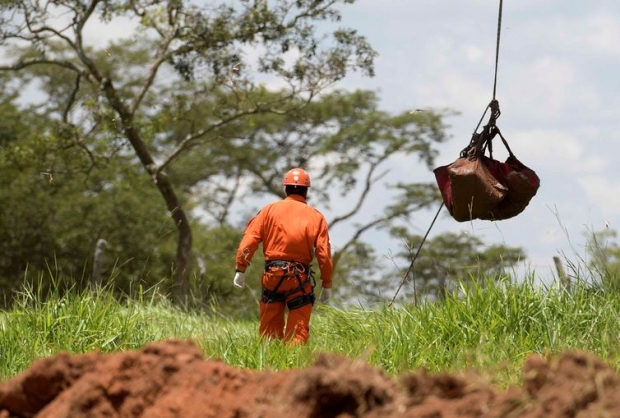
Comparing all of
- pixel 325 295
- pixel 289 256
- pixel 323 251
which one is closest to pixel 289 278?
pixel 289 256

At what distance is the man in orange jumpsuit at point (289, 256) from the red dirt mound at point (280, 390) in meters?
5.02

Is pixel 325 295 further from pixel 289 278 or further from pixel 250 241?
pixel 250 241

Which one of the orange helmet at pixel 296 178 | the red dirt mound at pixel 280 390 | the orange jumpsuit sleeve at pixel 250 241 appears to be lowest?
the red dirt mound at pixel 280 390

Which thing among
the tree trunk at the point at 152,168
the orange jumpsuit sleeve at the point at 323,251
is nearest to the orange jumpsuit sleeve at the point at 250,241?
the orange jumpsuit sleeve at the point at 323,251

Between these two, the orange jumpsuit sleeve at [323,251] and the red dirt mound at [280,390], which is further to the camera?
the orange jumpsuit sleeve at [323,251]

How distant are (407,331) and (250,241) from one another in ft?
9.40

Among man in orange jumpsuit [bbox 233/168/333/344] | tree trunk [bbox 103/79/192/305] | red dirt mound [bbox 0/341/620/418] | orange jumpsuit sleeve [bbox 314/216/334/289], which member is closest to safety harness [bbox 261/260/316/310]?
man in orange jumpsuit [bbox 233/168/333/344]

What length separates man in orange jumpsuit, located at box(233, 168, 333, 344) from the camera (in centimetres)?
892

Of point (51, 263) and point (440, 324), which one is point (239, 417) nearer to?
point (440, 324)

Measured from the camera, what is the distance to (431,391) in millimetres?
3291

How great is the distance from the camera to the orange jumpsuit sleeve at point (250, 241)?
8977 mm

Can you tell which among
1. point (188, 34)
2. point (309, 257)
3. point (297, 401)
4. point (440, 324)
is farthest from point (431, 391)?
point (188, 34)

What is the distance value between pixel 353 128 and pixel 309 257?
21315 millimetres

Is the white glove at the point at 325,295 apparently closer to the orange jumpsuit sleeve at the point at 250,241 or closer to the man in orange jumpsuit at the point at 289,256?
the man in orange jumpsuit at the point at 289,256
